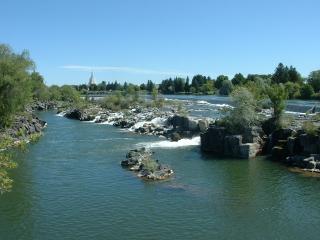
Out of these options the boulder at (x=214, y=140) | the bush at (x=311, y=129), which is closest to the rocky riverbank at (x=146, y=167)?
the boulder at (x=214, y=140)

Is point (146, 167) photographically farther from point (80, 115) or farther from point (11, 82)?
point (80, 115)

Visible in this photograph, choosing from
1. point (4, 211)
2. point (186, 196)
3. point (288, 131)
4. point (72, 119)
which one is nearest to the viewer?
point (4, 211)

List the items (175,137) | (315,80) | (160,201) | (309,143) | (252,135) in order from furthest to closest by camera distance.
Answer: (315,80), (175,137), (252,135), (309,143), (160,201)

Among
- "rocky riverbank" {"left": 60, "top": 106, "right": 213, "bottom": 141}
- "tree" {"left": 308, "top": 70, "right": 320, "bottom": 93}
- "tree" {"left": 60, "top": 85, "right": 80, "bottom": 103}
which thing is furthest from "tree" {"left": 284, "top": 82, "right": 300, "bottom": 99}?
"tree" {"left": 60, "top": 85, "right": 80, "bottom": 103}

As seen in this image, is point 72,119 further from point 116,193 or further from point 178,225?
point 178,225

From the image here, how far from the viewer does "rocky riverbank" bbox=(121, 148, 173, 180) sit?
44.6 metres

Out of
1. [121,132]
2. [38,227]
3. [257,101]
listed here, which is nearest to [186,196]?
[38,227]

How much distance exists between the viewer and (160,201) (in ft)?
120

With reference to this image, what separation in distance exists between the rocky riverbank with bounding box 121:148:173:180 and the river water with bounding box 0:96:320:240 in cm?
113

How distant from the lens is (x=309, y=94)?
440 ft

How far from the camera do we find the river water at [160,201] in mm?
30281

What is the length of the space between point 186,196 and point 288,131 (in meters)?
24.6

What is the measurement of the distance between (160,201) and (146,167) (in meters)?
10.1

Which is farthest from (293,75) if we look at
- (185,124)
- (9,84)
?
(9,84)
